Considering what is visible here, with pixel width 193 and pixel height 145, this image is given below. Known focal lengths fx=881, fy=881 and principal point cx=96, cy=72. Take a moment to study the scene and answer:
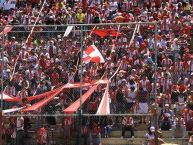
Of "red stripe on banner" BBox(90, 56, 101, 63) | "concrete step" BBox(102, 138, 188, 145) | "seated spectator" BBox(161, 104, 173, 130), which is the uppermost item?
"red stripe on banner" BBox(90, 56, 101, 63)

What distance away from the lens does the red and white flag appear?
2189 centimetres

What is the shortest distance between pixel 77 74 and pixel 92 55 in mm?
626

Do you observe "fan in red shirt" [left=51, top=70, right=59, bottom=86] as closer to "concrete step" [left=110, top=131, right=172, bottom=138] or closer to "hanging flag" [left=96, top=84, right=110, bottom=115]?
"hanging flag" [left=96, top=84, right=110, bottom=115]

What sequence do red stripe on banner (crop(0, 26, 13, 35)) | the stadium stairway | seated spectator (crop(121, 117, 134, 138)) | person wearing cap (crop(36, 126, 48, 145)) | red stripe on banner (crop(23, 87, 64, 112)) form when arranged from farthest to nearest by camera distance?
the stadium stairway → person wearing cap (crop(36, 126, 48, 145)) → seated spectator (crop(121, 117, 134, 138)) → red stripe on banner (crop(0, 26, 13, 35)) → red stripe on banner (crop(23, 87, 64, 112))

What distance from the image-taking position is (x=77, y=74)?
2214cm

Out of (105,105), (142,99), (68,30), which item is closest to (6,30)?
(68,30)

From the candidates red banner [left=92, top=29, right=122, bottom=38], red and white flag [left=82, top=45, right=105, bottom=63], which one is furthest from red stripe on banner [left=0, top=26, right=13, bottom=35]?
red banner [left=92, top=29, right=122, bottom=38]

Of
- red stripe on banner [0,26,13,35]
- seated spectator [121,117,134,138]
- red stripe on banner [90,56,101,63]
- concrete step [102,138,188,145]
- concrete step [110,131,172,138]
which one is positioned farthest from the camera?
concrete step [102,138,188,145]

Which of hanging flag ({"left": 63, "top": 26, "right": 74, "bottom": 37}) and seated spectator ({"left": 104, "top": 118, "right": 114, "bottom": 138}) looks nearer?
hanging flag ({"left": 63, "top": 26, "right": 74, "bottom": 37})

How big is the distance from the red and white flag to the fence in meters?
0.04

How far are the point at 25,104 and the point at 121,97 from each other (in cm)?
247

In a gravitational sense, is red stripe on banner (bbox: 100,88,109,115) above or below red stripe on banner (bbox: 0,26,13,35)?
below

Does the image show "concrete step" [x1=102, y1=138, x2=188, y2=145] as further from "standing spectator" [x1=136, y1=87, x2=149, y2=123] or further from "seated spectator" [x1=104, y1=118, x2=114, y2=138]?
"standing spectator" [x1=136, y1=87, x2=149, y2=123]

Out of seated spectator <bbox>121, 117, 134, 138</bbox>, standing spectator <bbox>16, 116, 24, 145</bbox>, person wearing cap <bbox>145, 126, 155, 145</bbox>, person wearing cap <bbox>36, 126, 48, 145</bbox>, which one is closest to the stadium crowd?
person wearing cap <bbox>145, 126, 155, 145</bbox>
